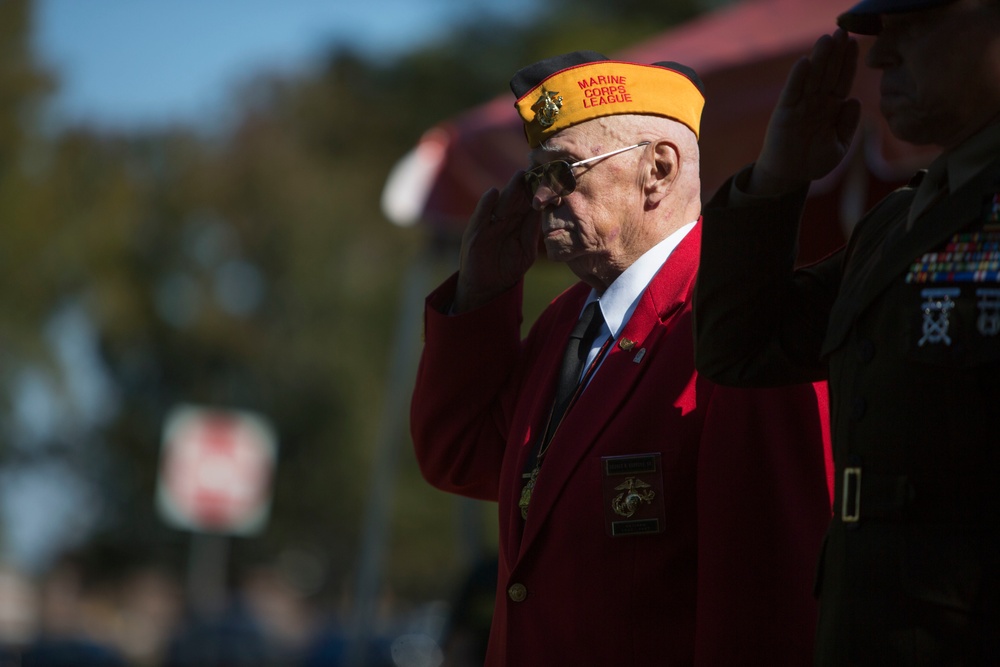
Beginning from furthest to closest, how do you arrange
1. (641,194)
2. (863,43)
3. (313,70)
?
(313,70) < (863,43) < (641,194)

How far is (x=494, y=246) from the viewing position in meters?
2.89

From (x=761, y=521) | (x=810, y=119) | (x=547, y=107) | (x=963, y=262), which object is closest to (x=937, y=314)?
(x=963, y=262)

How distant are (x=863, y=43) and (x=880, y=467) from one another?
2224 millimetres

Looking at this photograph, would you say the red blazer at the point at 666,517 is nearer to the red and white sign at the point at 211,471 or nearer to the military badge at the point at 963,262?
the military badge at the point at 963,262

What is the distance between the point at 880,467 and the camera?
1.74 meters

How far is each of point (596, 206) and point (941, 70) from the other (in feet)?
3.38

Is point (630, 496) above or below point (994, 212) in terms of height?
below

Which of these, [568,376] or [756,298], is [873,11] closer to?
[756,298]

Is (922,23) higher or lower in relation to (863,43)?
lower

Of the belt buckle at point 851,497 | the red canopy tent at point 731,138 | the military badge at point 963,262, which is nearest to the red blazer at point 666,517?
the belt buckle at point 851,497

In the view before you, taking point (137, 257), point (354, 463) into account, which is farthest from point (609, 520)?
point (137, 257)

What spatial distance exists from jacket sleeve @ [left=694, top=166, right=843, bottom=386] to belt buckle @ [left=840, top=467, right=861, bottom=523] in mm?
265

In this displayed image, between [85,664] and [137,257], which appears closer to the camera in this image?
[85,664]

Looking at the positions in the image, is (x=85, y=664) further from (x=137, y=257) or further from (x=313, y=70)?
(x=313, y=70)
